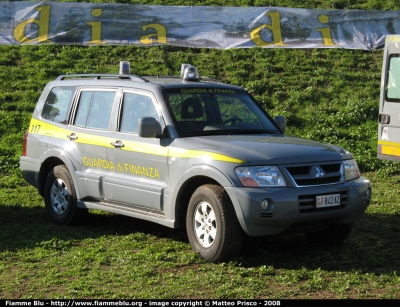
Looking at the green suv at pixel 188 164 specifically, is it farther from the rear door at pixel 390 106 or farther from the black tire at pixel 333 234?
the rear door at pixel 390 106

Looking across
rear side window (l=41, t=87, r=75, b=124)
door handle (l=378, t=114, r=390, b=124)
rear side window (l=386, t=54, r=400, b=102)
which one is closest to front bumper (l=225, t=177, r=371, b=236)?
rear side window (l=41, t=87, r=75, b=124)

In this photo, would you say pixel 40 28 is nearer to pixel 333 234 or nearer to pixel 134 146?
pixel 134 146

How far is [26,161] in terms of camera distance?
9414mm

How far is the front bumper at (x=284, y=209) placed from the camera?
21.0 feet

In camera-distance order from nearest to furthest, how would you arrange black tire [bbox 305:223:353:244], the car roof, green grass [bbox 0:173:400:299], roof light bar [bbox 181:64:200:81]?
green grass [bbox 0:173:400:299] < black tire [bbox 305:223:353:244] < the car roof < roof light bar [bbox 181:64:200:81]

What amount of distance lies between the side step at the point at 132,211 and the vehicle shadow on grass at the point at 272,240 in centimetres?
36

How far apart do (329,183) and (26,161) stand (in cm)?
449

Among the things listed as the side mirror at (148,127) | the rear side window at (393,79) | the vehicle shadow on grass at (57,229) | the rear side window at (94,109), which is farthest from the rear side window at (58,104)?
the rear side window at (393,79)

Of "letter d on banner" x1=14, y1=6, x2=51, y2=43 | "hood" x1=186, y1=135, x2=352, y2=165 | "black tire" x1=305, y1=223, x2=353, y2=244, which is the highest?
"letter d on banner" x1=14, y1=6, x2=51, y2=43

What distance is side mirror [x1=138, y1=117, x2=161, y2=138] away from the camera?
23.7ft

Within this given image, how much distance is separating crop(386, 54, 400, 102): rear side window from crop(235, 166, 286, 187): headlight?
663 cm

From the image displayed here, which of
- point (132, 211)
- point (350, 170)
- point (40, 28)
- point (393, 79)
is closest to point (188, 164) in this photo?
point (132, 211)

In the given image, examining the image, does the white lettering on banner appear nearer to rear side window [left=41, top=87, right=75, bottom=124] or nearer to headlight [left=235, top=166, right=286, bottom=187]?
rear side window [left=41, top=87, right=75, bottom=124]

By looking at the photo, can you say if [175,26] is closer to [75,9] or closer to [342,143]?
[75,9]
